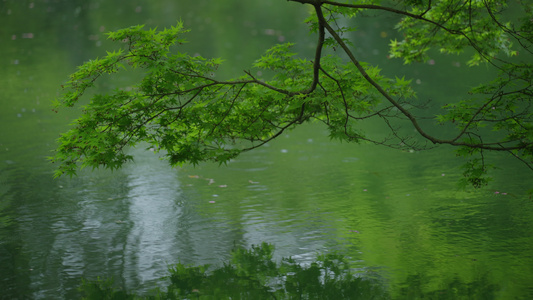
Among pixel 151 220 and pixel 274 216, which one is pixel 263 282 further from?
pixel 151 220

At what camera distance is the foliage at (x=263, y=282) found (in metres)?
4.98

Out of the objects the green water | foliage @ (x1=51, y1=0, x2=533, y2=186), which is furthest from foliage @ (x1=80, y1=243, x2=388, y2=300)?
foliage @ (x1=51, y1=0, x2=533, y2=186)

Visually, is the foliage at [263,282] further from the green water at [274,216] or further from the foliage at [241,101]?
the foliage at [241,101]

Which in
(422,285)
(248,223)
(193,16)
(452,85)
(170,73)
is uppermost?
(193,16)

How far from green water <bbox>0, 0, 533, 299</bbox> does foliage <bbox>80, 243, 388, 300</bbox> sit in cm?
14

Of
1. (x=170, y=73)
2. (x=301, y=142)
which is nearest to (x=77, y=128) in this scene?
(x=170, y=73)

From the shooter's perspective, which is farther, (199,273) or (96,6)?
(96,6)

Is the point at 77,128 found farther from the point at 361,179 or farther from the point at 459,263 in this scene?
the point at 361,179

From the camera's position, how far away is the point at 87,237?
21.0 ft

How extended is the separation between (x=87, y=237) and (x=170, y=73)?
6.91ft

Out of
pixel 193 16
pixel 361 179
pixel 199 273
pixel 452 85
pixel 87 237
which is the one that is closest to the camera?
pixel 199 273

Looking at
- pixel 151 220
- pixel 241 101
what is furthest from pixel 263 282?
pixel 151 220

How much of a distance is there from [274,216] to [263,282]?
5.70ft

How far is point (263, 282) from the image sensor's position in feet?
17.2
